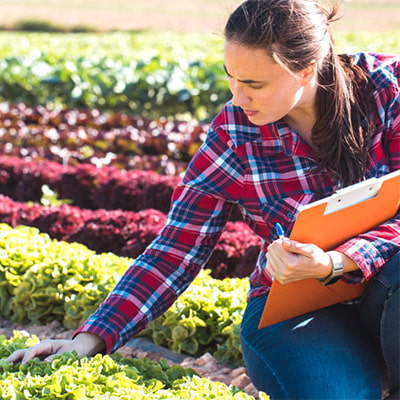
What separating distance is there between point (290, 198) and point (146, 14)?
41.2 metres

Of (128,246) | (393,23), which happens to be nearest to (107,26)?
(393,23)

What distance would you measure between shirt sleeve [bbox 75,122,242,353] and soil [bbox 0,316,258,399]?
0.64 metres

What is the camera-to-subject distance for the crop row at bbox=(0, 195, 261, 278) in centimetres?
389

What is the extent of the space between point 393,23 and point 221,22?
3385 cm

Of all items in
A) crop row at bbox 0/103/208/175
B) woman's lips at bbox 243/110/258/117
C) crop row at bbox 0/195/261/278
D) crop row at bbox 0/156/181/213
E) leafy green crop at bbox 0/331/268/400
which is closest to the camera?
leafy green crop at bbox 0/331/268/400

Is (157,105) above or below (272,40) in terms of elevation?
below

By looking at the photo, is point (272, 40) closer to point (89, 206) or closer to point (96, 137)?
point (89, 206)

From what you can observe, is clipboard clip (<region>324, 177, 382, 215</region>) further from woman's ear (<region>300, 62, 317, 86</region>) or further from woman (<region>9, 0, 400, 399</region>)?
woman's ear (<region>300, 62, 317, 86</region>)

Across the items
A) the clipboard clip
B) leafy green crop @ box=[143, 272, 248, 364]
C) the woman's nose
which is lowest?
leafy green crop @ box=[143, 272, 248, 364]

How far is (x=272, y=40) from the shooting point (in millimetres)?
2002

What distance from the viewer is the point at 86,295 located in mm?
3160

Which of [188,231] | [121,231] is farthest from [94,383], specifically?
[121,231]

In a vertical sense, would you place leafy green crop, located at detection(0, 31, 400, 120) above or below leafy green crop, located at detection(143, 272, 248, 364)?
above

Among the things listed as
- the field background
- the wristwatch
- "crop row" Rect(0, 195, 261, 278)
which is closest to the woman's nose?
the wristwatch
